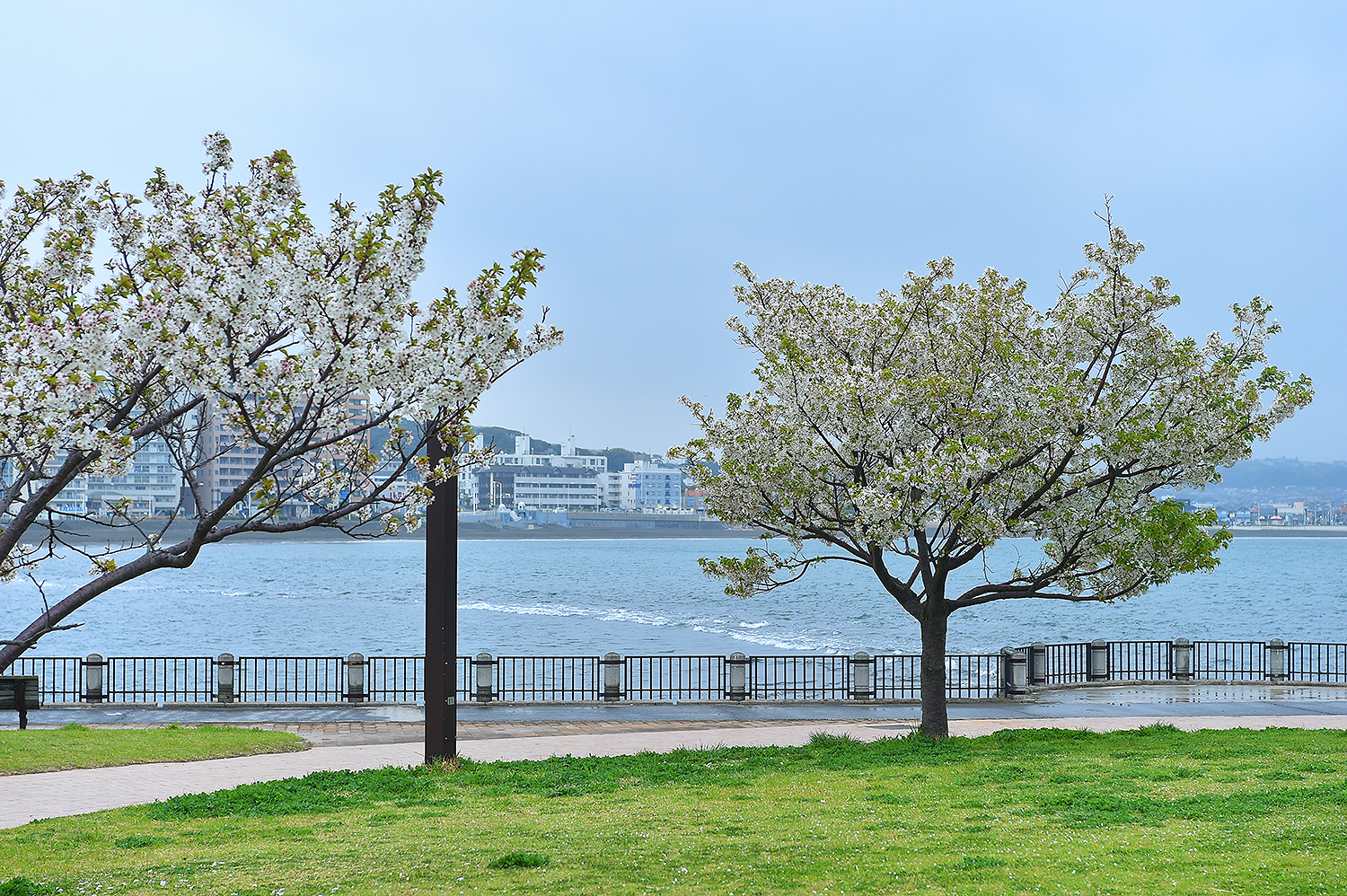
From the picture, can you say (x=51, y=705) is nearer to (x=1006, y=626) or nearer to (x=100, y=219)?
(x=100, y=219)

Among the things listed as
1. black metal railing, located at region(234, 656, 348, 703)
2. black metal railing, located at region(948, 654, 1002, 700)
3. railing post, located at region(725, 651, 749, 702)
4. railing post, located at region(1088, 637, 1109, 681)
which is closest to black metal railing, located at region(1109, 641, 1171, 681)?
railing post, located at region(1088, 637, 1109, 681)

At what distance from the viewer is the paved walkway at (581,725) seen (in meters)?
14.6

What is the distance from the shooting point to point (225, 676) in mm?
22891

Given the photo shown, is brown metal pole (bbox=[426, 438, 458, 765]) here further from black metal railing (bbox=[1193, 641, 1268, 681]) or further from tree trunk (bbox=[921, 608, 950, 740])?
black metal railing (bbox=[1193, 641, 1268, 681])

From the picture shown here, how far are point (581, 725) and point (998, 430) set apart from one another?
9.60 m

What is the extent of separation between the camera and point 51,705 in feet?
75.0

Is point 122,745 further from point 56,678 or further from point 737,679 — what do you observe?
point 56,678

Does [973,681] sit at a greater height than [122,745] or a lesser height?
lesser

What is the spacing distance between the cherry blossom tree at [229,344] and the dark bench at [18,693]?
12.8m

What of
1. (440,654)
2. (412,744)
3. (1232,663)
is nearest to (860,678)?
(412,744)

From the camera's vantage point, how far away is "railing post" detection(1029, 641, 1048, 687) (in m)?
24.9

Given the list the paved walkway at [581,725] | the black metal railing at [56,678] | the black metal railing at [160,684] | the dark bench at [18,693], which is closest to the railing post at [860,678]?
the paved walkway at [581,725]

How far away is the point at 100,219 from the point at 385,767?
27.6 ft

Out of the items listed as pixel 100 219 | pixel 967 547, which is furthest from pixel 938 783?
pixel 100 219
